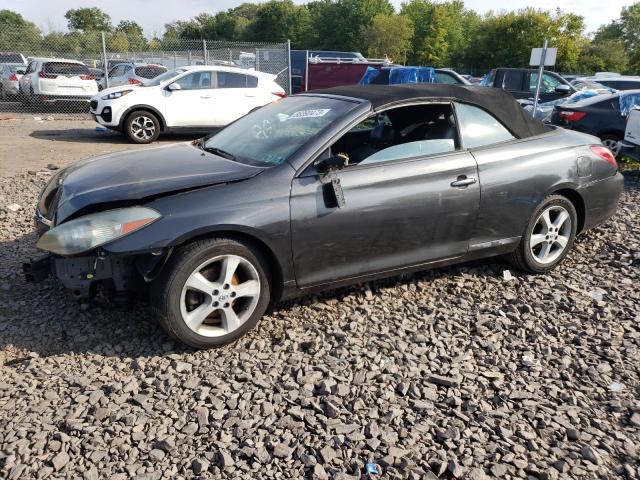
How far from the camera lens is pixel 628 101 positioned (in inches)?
385

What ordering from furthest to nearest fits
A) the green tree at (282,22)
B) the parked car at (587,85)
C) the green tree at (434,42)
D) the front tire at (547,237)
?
the green tree at (282,22), the green tree at (434,42), the parked car at (587,85), the front tire at (547,237)

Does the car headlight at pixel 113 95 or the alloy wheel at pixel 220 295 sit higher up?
the car headlight at pixel 113 95

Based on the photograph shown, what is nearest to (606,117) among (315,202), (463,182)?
(463,182)

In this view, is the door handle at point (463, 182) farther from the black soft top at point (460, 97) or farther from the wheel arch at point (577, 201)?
the wheel arch at point (577, 201)

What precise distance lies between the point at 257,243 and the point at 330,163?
0.70 meters

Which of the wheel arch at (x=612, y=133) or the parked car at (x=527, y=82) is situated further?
the parked car at (x=527, y=82)

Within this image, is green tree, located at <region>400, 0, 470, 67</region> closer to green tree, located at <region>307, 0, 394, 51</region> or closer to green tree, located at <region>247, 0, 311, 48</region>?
green tree, located at <region>307, 0, 394, 51</region>

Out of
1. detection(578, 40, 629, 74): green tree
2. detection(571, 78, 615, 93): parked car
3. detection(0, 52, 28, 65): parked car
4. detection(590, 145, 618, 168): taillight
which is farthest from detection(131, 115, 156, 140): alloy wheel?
detection(578, 40, 629, 74): green tree

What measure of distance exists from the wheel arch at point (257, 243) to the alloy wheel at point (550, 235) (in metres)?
2.22

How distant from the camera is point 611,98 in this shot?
32.7 ft

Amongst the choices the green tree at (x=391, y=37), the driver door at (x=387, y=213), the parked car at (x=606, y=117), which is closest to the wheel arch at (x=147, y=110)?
the parked car at (x=606, y=117)

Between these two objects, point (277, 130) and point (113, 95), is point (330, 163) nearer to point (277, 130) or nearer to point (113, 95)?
point (277, 130)

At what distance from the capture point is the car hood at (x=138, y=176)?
3.43 metres

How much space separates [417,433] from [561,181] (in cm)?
269
